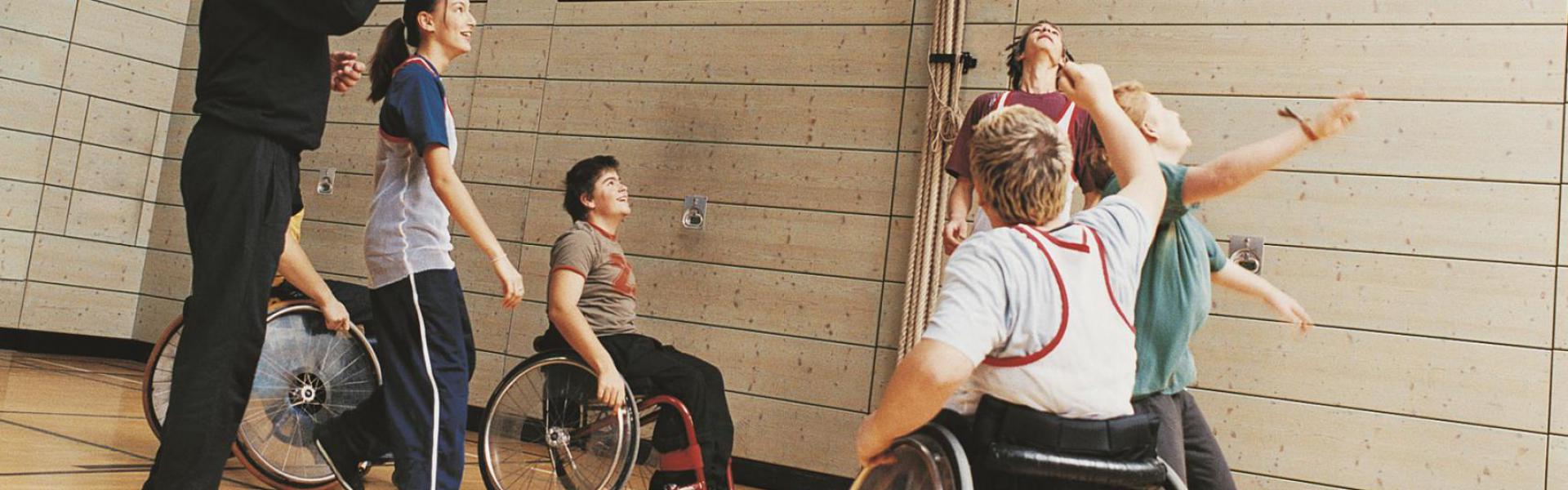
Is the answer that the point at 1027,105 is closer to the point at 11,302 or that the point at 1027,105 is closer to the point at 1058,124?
the point at 1058,124

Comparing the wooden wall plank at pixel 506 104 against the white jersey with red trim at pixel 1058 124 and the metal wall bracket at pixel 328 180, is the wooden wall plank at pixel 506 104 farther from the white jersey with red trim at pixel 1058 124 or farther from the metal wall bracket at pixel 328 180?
the white jersey with red trim at pixel 1058 124

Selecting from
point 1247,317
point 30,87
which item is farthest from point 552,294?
point 30,87

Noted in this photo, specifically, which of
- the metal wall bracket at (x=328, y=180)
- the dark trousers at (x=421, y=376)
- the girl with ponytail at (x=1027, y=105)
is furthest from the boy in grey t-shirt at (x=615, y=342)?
the metal wall bracket at (x=328, y=180)

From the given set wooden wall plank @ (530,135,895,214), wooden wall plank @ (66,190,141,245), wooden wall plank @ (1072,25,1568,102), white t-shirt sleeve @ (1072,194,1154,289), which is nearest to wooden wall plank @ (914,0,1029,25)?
wooden wall plank @ (1072,25,1568,102)

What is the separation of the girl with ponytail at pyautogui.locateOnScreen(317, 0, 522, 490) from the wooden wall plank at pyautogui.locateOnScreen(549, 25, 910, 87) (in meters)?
1.99

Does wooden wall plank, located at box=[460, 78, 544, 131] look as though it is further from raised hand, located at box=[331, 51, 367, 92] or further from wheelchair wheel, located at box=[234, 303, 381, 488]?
raised hand, located at box=[331, 51, 367, 92]

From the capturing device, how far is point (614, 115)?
435cm

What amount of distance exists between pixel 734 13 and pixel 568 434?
2.03 m

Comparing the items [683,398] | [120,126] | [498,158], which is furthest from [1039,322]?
[120,126]

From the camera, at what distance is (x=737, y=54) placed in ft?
13.8

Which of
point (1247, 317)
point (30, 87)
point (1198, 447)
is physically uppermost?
point (30, 87)

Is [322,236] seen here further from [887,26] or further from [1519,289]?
[1519,289]

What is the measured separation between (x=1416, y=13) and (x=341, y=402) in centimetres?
327

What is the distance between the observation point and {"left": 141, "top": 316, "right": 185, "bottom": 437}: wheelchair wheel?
281 cm
